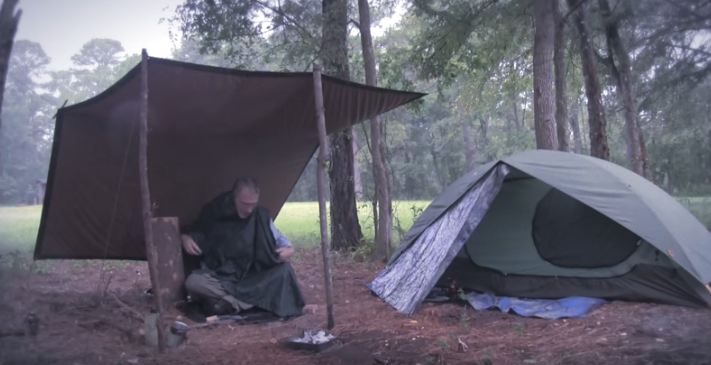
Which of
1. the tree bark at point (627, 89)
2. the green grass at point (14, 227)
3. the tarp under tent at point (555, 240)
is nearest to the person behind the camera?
the green grass at point (14, 227)

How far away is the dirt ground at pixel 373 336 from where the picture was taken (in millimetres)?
3936

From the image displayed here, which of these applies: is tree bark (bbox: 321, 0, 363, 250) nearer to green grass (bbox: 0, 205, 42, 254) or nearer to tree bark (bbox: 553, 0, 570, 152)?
tree bark (bbox: 553, 0, 570, 152)

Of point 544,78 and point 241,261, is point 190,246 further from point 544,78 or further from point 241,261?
point 544,78

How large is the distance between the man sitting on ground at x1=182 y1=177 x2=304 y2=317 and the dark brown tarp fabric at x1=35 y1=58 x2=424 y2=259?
70 centimetres

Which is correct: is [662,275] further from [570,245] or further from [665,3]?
[665,3]

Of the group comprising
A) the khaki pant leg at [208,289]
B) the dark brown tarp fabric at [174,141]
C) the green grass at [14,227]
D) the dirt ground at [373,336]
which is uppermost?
the dark brown tarp fabric at [174,141]

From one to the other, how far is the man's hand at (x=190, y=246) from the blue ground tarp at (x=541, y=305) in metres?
2.74

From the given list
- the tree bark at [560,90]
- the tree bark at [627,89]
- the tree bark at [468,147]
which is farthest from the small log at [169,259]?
the tree bark at [468,147]

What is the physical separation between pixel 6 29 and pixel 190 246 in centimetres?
292

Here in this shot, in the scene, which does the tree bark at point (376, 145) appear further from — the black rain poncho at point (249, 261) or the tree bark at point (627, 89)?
the tree bark at point (627, 89)

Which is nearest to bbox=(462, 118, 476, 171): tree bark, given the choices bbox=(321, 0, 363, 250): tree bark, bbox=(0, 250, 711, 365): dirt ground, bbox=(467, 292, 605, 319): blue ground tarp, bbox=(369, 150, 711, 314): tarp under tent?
bbox=(321, 0, 363, 250): tree bark

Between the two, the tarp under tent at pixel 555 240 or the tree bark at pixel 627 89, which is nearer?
the tarp under tent at pixel 555 240

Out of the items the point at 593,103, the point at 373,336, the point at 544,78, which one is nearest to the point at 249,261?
the point at 373,336

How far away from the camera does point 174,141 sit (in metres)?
6.04
